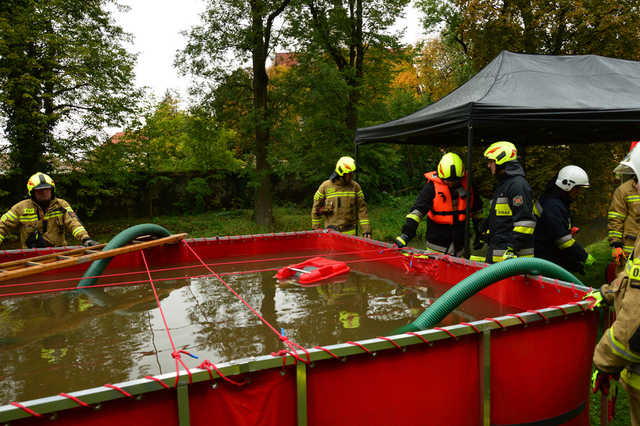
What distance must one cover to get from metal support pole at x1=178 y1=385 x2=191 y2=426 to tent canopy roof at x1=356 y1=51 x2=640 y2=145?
3650 mm

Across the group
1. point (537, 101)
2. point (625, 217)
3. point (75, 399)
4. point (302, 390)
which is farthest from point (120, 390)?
point (625, 217)

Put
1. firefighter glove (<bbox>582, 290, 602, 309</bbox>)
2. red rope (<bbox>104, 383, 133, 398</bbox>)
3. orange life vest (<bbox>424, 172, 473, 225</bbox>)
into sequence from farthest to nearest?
orange life vest (<bbox>424, 172, 473, 225</bbox>) → firefighter glove (<bbox>582, 290, 602, 309</bbox>) → red rope (<bbox>104, 383, 133, 398</bbox>)

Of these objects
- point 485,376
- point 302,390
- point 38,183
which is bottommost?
point 485,376

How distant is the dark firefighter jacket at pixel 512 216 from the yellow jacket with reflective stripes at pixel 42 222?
4.45 meters

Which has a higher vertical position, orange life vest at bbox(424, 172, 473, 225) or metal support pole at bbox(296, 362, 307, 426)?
orange life vest at bbox(424, 172, 473, 225)

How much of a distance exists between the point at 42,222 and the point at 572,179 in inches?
230

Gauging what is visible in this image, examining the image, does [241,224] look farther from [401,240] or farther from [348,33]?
[401,240]

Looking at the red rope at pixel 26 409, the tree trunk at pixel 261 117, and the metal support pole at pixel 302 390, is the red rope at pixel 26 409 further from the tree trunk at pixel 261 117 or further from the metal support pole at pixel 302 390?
the tree trunk at pixel 261 117

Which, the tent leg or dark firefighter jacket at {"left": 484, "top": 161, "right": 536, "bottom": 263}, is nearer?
dark firefighter jacket at {"left": 484, "top": 161, "right": 536, "bottom": 263}

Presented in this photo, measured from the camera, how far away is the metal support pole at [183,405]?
157cm

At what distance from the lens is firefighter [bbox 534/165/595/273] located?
4.10 metres

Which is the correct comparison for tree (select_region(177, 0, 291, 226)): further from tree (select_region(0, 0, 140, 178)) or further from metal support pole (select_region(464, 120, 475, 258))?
metal support pole (select_region(464, 120, 475, 258))

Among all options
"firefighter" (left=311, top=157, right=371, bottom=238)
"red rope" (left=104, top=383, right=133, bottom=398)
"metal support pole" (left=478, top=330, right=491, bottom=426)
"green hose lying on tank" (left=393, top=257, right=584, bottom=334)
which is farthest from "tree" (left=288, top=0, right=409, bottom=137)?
"red rope" (left=104, top=383, right=133, bottom=398)

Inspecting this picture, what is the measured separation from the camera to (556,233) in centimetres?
414
